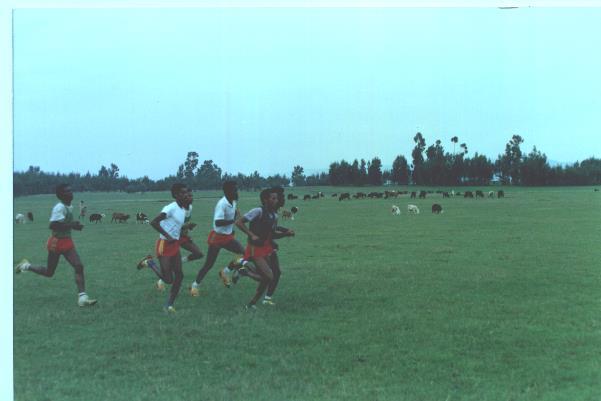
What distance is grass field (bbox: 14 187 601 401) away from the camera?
5.69m

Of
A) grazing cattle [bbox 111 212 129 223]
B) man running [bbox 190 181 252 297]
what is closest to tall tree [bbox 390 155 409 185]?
grazing cattle [bbox 111 212 129 223]

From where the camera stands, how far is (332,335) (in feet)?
24.2

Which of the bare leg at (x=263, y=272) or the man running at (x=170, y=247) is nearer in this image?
the man running at (x=170, y=247)

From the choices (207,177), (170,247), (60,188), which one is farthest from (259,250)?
(207,177)

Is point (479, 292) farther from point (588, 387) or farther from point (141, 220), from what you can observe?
point (141, 220)

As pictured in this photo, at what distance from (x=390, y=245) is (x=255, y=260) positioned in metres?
9.79

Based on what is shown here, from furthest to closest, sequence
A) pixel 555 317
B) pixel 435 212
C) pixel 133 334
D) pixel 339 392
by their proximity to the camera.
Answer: pixel 435 212
pixel 555 317
pixel 133 334
pixel 339 392

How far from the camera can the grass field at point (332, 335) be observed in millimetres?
5692

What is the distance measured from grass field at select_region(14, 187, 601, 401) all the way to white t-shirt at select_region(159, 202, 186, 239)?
1.18 metres

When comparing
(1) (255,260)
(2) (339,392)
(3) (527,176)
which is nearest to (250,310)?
(1) (255,260)

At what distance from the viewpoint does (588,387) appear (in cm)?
561

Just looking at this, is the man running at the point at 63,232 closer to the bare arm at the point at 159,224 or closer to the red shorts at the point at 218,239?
the bare arm at the point at 159,224

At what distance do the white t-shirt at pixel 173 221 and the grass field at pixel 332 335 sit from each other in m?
1.18

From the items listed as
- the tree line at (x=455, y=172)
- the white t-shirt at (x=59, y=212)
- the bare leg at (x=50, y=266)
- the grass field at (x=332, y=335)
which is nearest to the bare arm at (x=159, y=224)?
the grass field at (x=332, y=335)
